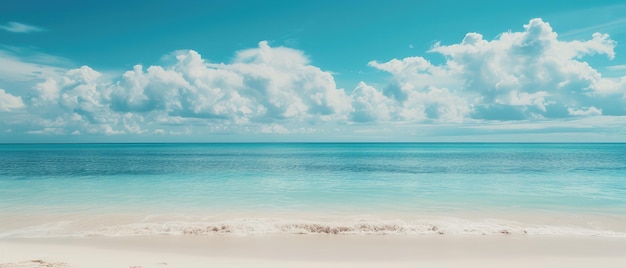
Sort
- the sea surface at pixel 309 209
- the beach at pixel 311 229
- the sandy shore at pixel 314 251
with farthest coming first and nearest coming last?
the sea surface at pixel 309 209 < the beach at pixel 311 229 < the sandy shore at pixel 314 251

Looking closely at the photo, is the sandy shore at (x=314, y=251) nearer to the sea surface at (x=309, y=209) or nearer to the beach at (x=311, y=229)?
the beach at (x=311, y=229)

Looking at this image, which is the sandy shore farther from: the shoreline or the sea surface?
→ the sea surface

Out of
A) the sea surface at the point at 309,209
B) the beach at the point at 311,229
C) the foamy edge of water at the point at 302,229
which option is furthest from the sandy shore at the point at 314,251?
the sea surface at the point at 309,209

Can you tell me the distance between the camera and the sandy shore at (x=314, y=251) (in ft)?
33.7

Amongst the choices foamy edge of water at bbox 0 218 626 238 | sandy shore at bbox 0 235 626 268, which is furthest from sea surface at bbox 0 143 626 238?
sandy shore at bbox 0 235 626 268

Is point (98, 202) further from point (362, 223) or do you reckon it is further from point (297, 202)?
point (362, 223)

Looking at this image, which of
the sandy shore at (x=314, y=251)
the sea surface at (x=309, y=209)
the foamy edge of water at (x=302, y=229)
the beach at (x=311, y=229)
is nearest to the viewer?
the sandy shore at (x=314, y=251)

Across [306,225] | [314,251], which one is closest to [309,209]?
[306,225]

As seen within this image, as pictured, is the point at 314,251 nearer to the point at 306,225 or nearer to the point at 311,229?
the point at 311,229

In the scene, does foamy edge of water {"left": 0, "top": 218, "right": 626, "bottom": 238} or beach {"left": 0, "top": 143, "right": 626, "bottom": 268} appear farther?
foamy edge of water {"left": 0, "top": 218, "right": 626, "bottom": 238}

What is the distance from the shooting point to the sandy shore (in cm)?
1028

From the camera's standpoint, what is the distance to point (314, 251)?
38.6 feet

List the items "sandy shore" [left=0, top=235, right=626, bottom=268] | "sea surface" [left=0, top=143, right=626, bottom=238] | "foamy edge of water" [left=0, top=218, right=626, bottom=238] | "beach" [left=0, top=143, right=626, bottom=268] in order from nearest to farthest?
"sandy shore" [left=0, top=235, right=626, bottom=268] < "beach" [left=0, top=143, right=626, bottom=268] < "foamy edge of water" [left=0, top=218, right=626, bottom=238] < "sea surface" [left=0, top=143, right=626, bottom=238]

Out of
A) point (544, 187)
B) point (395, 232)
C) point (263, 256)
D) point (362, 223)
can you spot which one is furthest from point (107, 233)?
point (544, 187)
